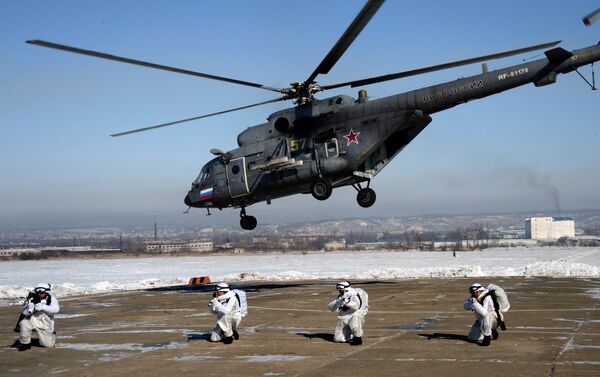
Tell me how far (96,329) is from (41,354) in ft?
14.4

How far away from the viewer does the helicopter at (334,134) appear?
987 inches

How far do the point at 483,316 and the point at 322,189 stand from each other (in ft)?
48.2

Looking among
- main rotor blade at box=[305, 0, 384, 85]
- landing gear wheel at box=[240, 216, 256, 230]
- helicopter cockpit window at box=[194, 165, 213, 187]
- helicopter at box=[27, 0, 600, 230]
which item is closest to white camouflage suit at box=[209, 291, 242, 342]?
main rotor blade at box=[305, 0, 384, 85]

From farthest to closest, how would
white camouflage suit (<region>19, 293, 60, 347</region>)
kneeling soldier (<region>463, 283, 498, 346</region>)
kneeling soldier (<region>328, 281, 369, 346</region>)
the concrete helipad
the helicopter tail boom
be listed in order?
the helicopter tail boom → white camouflage suit (<region>19, 293, 60, 347</region>) → kneeling soldier (<region>328, 281, 369, 346</region>) → kneeling soldier (<region>463, 283, 498, 346</region>) → the concrete helipad

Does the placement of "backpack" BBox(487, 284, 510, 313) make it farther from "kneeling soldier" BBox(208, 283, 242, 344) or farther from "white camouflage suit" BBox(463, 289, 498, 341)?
"kneeling soldier" BBox(208, 283, 242, 344)

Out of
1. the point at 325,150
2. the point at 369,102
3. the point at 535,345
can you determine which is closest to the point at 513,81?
the point at 369,102

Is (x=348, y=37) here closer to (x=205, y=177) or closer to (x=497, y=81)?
(x=497, y=81)

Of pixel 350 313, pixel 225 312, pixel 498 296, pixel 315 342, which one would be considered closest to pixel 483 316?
pixel 498 296

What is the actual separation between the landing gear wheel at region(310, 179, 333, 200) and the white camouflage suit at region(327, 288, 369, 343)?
43.7ft

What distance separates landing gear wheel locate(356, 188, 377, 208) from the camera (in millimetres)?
30000

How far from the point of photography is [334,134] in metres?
27.8

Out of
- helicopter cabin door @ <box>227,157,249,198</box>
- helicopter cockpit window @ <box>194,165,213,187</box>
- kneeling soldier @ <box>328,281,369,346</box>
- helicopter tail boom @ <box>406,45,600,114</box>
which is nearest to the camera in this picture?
kneeling soldier @ <box>328,281,369,346</box>

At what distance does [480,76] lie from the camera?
25.6 metres

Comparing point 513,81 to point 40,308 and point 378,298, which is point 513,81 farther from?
point 40,308
